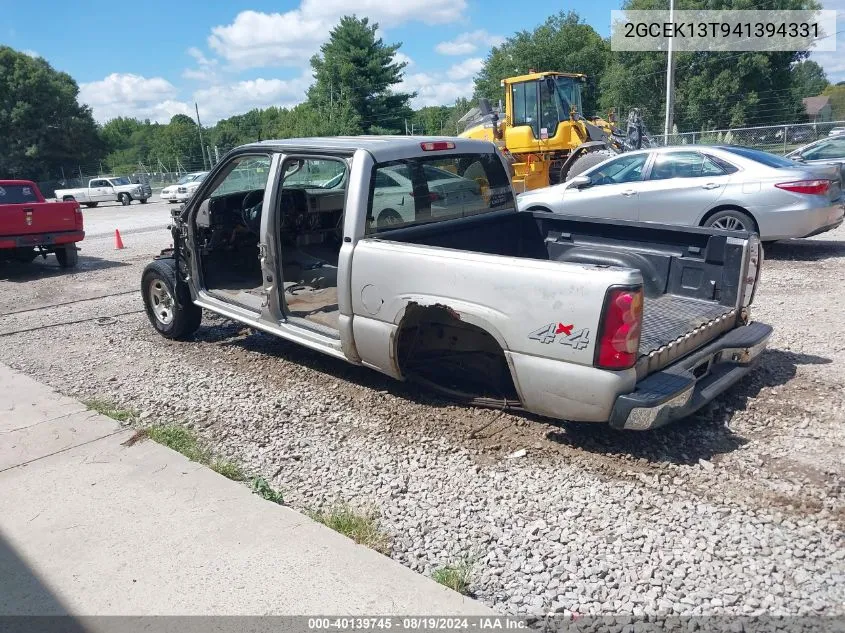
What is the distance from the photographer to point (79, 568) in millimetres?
3236

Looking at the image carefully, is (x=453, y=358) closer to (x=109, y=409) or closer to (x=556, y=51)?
(x=109, y=409)

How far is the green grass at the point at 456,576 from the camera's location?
2.95 meters

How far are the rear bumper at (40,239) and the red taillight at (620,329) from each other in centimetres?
1116

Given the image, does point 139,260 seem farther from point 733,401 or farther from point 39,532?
point 733,401

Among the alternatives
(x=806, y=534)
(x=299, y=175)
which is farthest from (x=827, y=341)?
(x=299, y=175)

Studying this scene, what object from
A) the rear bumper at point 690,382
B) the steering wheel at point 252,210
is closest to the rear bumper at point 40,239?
the steering wheel at point 252,210

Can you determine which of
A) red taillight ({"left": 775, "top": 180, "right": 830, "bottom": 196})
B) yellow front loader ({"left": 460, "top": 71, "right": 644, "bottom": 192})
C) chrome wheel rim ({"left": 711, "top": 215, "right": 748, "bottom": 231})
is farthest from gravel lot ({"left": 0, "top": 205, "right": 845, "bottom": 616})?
yellow front loader ({"left": 460, "top": 71, "right": 644, "bottom": 192})

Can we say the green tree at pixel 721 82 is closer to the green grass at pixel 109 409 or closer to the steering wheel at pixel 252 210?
the steering wheel at pixel 252 210

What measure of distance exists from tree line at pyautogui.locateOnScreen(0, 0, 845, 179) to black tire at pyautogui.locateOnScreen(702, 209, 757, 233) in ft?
108

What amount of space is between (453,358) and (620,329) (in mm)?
1520

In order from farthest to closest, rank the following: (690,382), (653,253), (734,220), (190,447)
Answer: (734,220) → (653,253) → (190,447) → (690,382)

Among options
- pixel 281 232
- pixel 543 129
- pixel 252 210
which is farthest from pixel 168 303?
pixel 543 129

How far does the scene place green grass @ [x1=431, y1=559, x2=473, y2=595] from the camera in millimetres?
2947

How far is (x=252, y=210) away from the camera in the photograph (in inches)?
257
